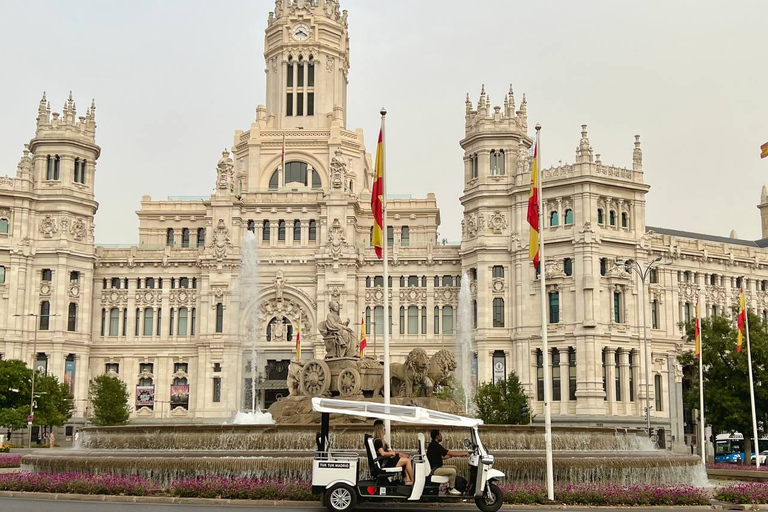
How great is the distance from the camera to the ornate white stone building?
91125mm

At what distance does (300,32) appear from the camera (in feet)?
385

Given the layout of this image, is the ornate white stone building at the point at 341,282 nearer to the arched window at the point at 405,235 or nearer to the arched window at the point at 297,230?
the arched window at the point at 297,230

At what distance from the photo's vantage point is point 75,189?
100188 mm

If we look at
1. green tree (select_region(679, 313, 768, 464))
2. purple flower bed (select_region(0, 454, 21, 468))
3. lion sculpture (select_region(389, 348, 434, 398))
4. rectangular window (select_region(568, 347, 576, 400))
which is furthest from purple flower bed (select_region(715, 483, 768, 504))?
rectangular window (select_region(568, 347, 576, 400))

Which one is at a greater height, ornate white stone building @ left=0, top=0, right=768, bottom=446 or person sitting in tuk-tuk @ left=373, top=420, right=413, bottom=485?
ornate white stone building @ left=0, top=0, right=768, bottom=446

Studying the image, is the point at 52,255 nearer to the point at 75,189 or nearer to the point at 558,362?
the point at 75,189

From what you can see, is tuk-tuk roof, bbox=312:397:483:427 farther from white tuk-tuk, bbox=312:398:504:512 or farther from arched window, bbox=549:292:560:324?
arched window, bbox=549:292:560:324

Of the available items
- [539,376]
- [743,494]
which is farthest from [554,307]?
[743,494]

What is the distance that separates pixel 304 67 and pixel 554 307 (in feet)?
143

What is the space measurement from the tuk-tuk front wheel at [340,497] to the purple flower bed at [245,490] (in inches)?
156

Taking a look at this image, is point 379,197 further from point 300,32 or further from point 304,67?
point 300,32

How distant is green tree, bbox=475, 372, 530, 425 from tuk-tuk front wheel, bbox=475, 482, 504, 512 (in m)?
48.9

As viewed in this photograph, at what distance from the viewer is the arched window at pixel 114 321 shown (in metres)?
103

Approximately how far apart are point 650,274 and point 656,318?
420 cm
